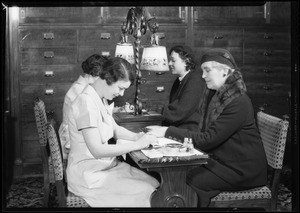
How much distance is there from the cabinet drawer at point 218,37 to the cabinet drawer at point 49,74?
5.04ft

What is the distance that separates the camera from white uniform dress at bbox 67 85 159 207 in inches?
121

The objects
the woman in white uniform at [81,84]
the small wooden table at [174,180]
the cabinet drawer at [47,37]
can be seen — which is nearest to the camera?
the small wooden table at [174,180]

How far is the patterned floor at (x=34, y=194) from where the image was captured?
3.37 meters

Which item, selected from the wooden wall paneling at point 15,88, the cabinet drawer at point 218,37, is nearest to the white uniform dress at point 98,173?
the wooden wall paneling at point 15,88

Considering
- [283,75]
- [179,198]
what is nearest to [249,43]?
[283,75]

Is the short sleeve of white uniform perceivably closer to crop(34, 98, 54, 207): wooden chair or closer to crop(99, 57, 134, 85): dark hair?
crop(99, 57, 134, 85): dark hair

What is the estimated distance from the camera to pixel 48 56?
5340 mm

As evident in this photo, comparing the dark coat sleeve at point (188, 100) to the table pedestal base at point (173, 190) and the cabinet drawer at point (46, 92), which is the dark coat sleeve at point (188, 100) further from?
the cabinet drawer at point (46, 92)

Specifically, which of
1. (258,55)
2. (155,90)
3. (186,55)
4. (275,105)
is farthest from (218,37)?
(275,105)

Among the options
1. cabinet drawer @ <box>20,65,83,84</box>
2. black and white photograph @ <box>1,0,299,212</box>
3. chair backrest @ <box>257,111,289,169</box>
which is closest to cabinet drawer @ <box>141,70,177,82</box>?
black and white photograph @ <box>1,0,299,212</box>

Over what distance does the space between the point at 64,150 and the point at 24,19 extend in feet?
6.30

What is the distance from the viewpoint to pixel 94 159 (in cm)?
320

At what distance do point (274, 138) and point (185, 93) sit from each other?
3.28 ft

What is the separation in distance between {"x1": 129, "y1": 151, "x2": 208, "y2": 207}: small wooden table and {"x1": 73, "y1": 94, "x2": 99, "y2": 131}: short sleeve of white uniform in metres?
0.37
